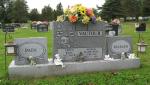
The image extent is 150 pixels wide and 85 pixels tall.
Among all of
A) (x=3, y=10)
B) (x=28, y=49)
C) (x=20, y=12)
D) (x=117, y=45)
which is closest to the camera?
(x=28, y=49)

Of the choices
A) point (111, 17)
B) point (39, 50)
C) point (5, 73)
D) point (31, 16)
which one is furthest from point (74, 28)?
point (31, 16)

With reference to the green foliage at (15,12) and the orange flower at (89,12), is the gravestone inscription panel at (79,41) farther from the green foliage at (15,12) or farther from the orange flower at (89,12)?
the green foliage at (15,12)

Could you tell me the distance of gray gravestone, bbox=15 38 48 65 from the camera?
33.0 ft

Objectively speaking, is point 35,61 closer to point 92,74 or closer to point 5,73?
point 5,73

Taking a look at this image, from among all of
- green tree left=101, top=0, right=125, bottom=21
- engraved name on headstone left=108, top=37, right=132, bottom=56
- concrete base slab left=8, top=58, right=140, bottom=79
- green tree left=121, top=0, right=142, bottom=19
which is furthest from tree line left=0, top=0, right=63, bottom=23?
concrete base slab left=8, top=58, right=140, bottom=79

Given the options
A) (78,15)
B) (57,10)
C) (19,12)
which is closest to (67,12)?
(78,15)

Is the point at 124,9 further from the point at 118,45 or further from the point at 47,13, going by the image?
the point at 118,45

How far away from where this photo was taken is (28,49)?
1009 centimetres

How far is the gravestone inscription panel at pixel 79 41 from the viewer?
10.4m

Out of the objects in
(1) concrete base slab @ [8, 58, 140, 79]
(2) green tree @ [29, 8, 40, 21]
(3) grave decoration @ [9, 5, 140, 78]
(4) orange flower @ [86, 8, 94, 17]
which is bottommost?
(1) concrete base slab @ [8, 58, 140, 79]

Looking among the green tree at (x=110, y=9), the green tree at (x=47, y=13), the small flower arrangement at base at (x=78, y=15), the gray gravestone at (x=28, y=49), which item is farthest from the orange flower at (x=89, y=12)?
the green tree at (x=47, y=13)

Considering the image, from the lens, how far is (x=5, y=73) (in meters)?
10.3

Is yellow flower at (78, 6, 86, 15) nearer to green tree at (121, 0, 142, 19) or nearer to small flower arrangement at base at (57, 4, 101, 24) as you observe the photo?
small flower arrangement at base at (57, 4, 101, 24)

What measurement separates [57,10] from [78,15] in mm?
86726
